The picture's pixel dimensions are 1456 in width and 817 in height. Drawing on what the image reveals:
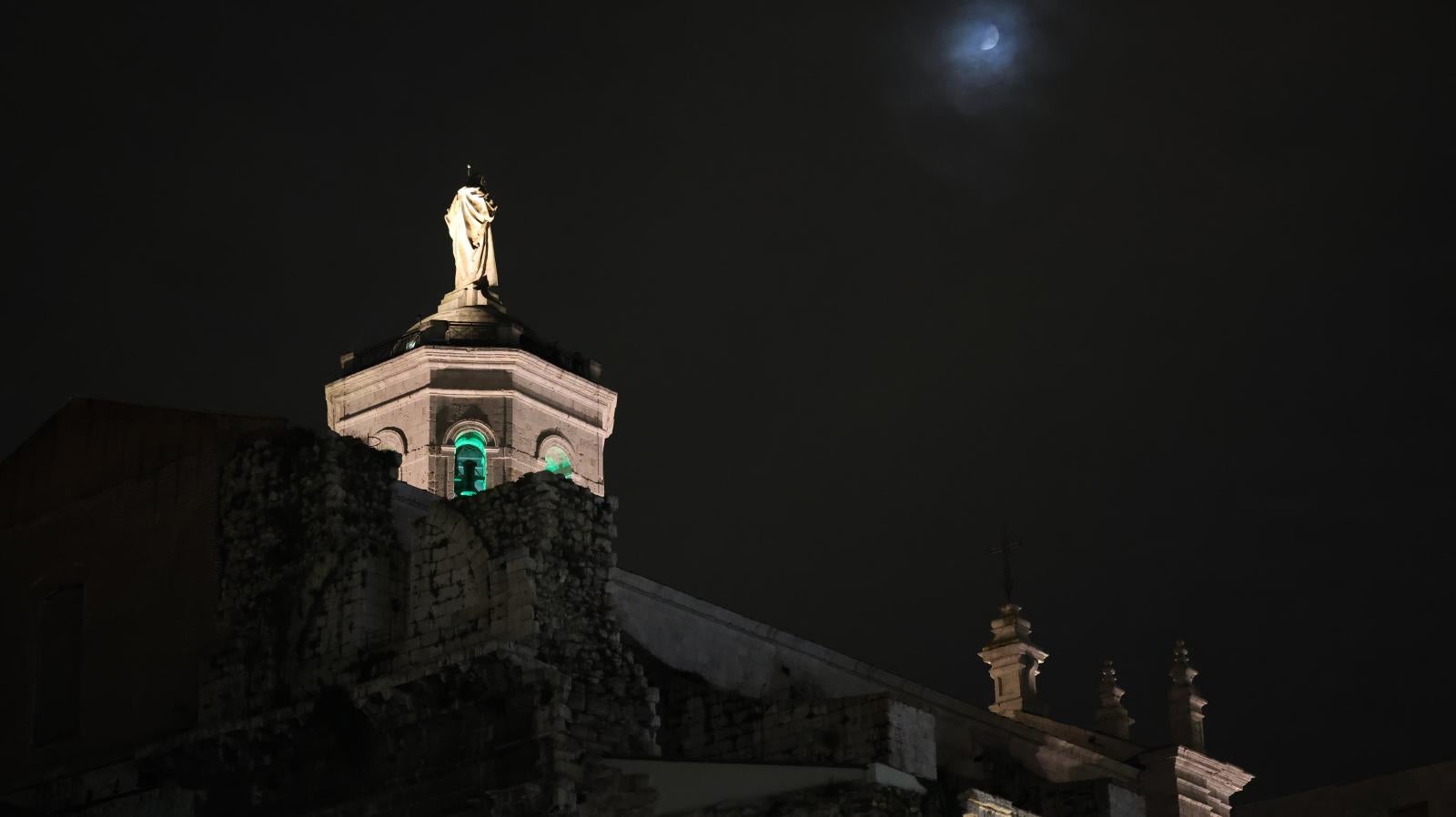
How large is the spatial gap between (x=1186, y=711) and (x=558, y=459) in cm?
1589

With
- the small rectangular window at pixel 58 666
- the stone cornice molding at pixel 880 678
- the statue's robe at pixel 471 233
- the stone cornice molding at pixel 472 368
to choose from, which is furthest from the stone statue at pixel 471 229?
the small rectangular window at pixel 58 666

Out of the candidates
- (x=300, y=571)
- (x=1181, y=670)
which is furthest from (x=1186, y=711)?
(x=300, y=571)

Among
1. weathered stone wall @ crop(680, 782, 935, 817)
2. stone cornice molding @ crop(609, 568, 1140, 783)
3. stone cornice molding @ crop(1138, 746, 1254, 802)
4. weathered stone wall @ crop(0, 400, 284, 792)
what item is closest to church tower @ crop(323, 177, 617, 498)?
stone cornice molding @ crop(609, 568, 1140, 783)

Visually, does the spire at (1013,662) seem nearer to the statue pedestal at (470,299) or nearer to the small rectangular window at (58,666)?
the statue pedestal at (470,299)

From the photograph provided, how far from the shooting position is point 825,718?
92.1 feet

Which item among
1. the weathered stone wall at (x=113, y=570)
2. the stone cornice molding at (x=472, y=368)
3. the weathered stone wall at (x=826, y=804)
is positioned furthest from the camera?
the stone cornice molding at (x=472, y=368)

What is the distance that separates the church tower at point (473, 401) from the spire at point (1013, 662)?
13.9 metres

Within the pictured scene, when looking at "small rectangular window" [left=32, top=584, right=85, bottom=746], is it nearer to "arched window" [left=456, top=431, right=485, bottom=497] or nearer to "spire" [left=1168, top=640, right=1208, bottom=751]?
"arched window" [left=456, top=431, right=485, bottom=497]

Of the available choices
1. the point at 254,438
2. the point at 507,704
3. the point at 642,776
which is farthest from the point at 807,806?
the point at 254,438

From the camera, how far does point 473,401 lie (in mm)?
36594

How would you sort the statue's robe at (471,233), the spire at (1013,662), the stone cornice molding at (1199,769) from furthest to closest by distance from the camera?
1. the spire at (1013,662)
2. the stone cornice molding at (1199,769)
3. the statue's robe at (471,233)

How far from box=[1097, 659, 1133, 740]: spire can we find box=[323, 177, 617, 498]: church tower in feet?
47.7

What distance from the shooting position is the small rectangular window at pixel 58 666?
29766mm

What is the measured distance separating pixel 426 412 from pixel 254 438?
728cm
